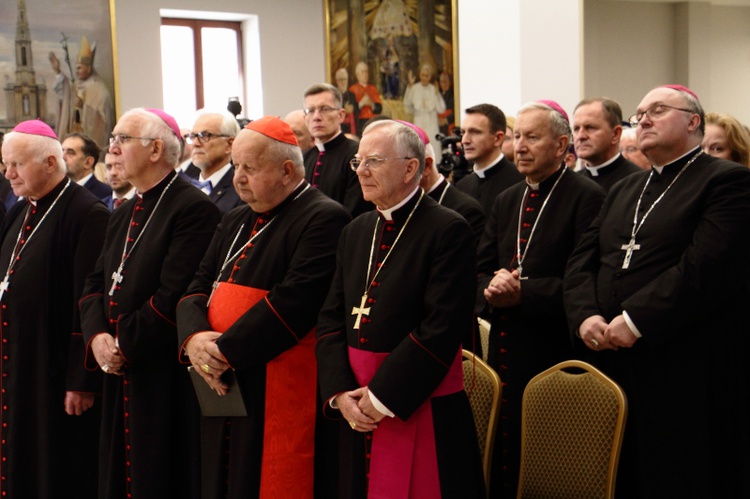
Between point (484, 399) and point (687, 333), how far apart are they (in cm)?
80

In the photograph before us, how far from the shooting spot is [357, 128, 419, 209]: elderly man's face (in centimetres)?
338

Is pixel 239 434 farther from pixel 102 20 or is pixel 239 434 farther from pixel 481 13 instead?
pixel 102 20

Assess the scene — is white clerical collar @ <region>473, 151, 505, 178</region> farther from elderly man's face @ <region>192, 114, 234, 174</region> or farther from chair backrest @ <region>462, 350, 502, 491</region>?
chair backrest @ <region>462, 350, 502, 491</region>

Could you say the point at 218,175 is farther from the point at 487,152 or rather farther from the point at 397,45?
the point at 397,45

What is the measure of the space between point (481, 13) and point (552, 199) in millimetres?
3850

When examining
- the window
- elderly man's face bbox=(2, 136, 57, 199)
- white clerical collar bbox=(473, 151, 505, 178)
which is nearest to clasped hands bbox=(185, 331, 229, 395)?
elderly man's face bbox=(2, 136, 57, 199)

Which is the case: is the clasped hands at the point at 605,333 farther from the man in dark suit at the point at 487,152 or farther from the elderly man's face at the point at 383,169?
the man in dark suit at the point at 487,152

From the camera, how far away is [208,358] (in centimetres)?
368

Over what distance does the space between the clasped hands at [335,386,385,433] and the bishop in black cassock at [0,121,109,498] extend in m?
1.80

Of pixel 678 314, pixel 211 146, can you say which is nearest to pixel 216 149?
pixel 211 146

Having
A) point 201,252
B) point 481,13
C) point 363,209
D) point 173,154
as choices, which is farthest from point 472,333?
point 481,13

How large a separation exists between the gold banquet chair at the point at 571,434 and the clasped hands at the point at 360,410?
2.22ft

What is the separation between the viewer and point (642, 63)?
44.1 ft

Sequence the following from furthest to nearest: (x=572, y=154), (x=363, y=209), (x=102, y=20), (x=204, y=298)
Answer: (x=102, y=20) → (x=572, y=154) → (x=363, y=209) → (x=204, y=298)
